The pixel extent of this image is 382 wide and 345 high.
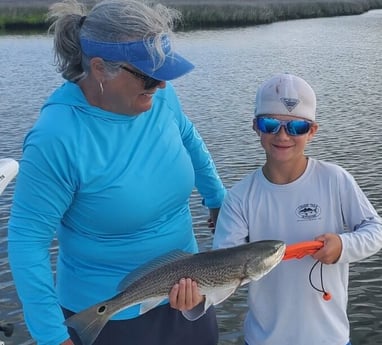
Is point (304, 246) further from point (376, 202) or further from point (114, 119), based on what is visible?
point (376, 202)

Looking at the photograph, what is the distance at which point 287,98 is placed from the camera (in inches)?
108

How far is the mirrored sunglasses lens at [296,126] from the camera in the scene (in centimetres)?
275

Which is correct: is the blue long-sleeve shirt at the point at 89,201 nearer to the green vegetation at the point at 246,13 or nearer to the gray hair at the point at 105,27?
the gray hair at the point at 105,27

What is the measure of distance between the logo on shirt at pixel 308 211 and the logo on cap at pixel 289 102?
1.38 feet

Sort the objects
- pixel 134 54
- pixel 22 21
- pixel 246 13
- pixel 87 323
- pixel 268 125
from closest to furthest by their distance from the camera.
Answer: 1. pixel 134 54
2. pixel 87 323
3. pixel 268 125
4. pixel 22 21
5. pixel 246 13

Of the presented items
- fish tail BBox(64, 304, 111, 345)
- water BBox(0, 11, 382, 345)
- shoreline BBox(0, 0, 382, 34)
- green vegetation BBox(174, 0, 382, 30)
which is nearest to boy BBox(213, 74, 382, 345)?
fish tail BBox(64, 304, 111, 345)

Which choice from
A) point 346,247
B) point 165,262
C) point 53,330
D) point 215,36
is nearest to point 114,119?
point 165,262

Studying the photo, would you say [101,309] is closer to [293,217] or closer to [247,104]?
[293,217]

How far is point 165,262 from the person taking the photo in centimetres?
278

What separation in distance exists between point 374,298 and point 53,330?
4955mm

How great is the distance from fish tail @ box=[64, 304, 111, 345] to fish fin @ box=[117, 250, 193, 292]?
0.53 ft

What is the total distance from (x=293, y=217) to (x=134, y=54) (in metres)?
0.97

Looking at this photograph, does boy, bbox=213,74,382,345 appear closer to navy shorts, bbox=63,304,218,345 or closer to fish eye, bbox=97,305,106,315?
navy shorts, bbox=63,304,218,345

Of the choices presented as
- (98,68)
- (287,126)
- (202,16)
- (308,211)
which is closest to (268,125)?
(287,126)
